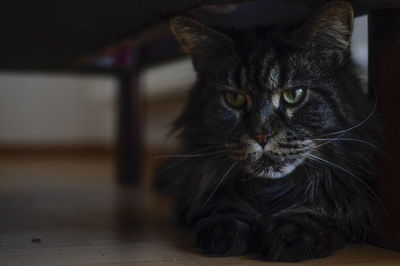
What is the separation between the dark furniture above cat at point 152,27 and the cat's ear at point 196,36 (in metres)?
0.04

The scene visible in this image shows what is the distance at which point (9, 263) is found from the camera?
1.18 m

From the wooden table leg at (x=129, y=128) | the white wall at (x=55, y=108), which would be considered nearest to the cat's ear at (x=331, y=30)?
the wooden table leg at (x=129, y=128)

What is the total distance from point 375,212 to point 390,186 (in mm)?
89

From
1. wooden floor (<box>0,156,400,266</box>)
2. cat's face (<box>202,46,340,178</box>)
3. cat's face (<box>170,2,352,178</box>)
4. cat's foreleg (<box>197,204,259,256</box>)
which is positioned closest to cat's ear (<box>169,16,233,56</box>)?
cat's face (<box>170,2,352,178</box>)

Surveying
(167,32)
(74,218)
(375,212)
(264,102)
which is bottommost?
(74,218)

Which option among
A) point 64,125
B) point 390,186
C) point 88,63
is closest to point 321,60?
point 390,186

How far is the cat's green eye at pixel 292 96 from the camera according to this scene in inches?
53.1

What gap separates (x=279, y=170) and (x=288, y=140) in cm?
9

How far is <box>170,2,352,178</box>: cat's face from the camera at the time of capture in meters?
1.29

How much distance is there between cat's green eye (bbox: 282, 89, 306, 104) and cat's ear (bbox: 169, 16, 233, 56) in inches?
10.0

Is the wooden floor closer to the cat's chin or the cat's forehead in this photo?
the cat's chin

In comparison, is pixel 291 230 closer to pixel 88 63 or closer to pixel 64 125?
pixel 88 63

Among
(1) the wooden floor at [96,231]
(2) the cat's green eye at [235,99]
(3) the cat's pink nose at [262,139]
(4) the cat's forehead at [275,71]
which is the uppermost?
(4) the cat's forehead at [275,71]

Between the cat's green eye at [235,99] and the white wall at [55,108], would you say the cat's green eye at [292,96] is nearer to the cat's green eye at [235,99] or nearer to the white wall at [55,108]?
the cat's green eye at [235,99]
